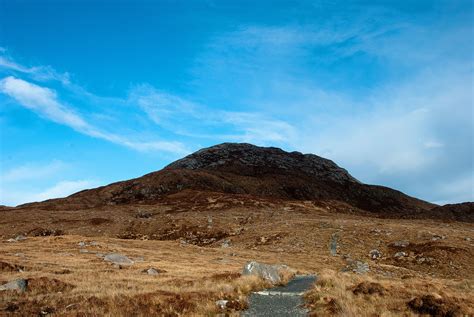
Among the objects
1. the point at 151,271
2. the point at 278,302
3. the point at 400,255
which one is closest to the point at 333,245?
the point at 400,255

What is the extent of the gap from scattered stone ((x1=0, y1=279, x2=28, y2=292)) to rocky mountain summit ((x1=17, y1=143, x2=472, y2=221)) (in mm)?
93418

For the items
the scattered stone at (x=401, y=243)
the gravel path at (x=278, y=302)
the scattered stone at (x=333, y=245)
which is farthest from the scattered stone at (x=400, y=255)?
the gravel path at (x=278, y=302)

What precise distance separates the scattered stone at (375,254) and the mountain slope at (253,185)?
6232cm

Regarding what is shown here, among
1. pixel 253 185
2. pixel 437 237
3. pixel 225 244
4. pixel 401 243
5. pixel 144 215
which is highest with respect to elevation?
pixel 253 185

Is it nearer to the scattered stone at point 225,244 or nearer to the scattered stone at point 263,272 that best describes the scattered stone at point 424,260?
the scattered stone at point 263,272

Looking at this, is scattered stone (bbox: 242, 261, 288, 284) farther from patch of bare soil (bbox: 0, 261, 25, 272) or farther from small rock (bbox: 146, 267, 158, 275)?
patch of bare soil (bbox: 0, 261, 25, 272)

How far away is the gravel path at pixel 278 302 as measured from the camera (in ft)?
54.4

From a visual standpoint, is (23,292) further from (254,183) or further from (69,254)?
(254,183)

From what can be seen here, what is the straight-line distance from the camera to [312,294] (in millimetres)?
18922

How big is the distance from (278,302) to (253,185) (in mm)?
130745

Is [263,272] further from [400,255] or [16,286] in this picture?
[400,255]

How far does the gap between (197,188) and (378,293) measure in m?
115

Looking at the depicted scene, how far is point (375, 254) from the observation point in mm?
44906

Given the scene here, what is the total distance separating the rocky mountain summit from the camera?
124 metres
